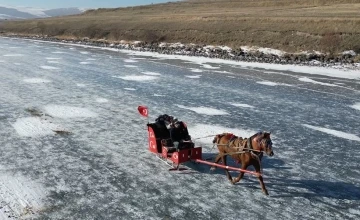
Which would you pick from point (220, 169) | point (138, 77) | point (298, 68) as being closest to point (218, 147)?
point (220, 169)

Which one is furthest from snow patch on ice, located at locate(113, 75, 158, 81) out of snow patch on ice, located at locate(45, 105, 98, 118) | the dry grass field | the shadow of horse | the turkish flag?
the dry grass field

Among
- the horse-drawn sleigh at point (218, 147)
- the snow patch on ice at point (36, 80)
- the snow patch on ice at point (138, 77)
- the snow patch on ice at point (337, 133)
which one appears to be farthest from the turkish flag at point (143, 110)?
the snow patch on ice at point (138, 77)

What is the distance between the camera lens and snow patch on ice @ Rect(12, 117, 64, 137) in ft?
34.4

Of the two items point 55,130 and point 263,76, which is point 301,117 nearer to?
point 55,130

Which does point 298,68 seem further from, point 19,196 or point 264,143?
point 19,196

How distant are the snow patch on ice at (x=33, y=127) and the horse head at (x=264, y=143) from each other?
21.0ft

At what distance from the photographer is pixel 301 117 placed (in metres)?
13.7

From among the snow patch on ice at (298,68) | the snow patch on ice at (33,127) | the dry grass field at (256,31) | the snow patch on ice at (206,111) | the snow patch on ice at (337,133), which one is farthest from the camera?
the dry grass field at (256,31)

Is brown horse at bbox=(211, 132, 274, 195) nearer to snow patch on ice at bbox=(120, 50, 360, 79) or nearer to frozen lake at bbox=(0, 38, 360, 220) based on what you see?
frozen lake at bbox=(0, 38, 360, 220)

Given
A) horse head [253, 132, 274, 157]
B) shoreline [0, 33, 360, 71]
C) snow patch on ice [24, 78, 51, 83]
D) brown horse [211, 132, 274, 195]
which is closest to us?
horse head [253, 132, 274, 157]

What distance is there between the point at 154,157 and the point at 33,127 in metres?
4.28

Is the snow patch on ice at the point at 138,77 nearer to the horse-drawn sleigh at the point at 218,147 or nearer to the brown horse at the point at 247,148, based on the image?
the horse-drawn sleigh at the point at 218,147

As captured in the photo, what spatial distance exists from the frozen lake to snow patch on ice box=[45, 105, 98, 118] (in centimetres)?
3

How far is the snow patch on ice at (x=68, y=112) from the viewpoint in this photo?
41.5 ft
